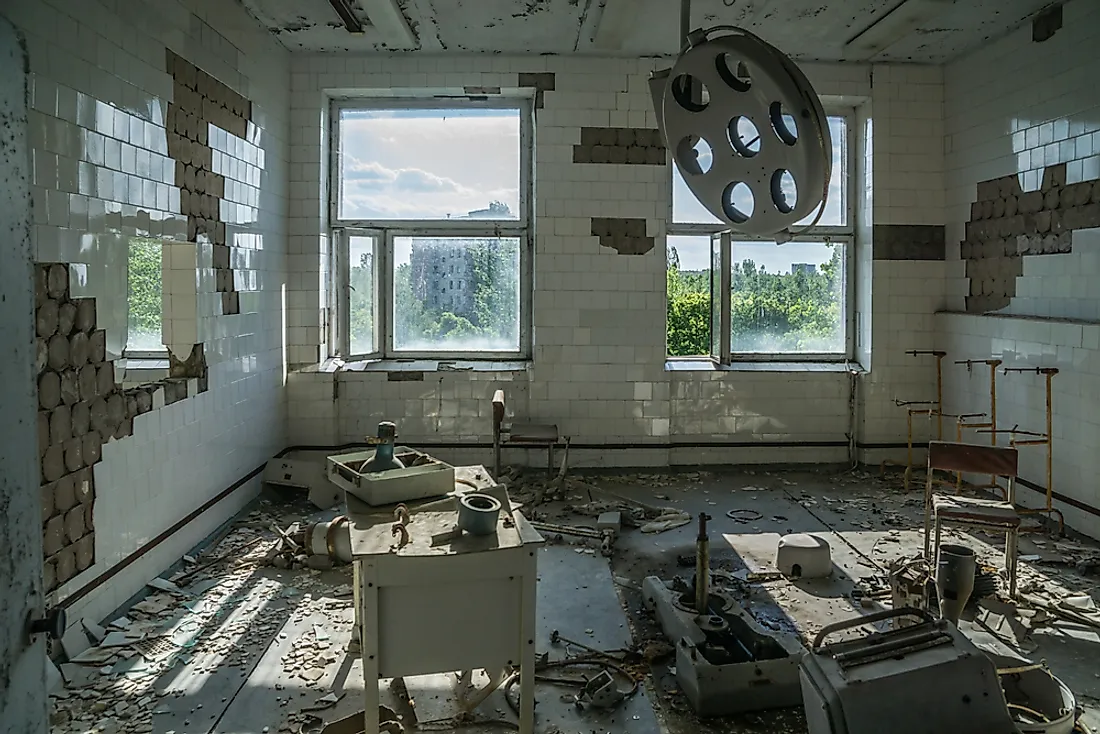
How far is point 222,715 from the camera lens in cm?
309

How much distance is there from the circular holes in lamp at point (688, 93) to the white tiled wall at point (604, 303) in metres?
3.38

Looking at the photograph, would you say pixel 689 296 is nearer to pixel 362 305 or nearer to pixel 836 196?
pixel 836 196

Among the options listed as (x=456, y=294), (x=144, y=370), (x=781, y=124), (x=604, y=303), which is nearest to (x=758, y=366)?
(x=604, y=303)

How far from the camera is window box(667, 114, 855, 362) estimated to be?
22.8 ft

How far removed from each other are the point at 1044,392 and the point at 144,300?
5727 millimetres

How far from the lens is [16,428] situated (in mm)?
1407

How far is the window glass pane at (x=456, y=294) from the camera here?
22.8 feet

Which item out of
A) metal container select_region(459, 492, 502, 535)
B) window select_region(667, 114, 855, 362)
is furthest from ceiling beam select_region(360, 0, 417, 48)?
metal container select_region(459, 492, 502, 535)

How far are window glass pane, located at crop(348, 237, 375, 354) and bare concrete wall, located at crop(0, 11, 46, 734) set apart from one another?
5504mm

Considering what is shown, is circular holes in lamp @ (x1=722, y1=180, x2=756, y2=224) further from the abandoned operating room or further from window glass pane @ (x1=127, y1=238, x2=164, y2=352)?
window glass pane @ (x1=127, y1=238, x2=164, y2=352)

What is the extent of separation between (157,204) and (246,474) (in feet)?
6.79

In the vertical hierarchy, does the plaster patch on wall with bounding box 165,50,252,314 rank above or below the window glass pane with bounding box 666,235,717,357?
above

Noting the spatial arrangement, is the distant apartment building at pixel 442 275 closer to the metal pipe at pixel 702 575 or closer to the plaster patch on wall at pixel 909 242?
the plaster patch on wall at pixel 909 242

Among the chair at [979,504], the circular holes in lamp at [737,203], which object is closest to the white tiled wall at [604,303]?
the chair at [979,504]
